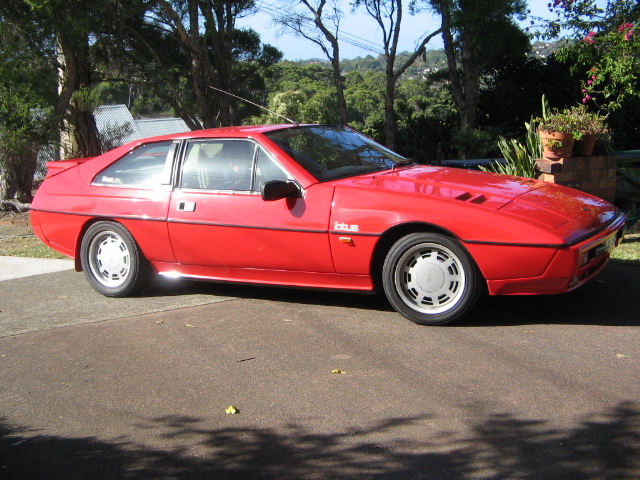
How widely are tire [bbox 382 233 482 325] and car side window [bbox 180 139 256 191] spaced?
1.40 metres

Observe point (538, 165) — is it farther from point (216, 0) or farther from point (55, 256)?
point (216, 0)

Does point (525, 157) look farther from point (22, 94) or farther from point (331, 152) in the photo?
point (22, 94)

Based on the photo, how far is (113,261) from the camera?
6.42 meters

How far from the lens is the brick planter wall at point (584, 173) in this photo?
24.0 feet

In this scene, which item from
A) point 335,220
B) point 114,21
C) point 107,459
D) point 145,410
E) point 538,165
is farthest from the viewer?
point 114,21

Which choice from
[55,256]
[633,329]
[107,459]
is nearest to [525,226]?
[633,329]

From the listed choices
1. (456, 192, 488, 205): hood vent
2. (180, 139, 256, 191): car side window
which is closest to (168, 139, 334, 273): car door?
(180, 139, 256, 191): car side window

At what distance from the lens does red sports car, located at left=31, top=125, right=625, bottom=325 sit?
4.80 meters

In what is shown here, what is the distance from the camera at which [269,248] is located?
218 inches

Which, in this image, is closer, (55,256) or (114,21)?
(55,256)

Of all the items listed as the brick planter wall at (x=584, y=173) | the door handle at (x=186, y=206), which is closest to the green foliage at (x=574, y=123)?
the brick planter wall at (x=584, y=173)

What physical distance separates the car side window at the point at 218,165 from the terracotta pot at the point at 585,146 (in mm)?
3673

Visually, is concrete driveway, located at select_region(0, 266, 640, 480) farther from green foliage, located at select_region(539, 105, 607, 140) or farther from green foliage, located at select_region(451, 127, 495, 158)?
green foliage, located at select_region(451, 127, 495, 158)

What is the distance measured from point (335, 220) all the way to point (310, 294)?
1.18m
